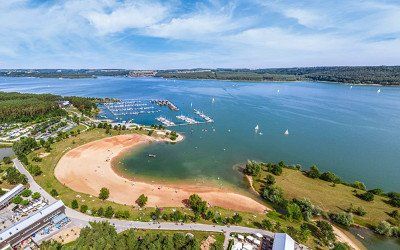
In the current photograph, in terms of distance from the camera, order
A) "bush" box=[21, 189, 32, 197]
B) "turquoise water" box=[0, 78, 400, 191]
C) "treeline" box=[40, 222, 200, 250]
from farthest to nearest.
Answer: "turquoise water" box=[0, 78, 400, 191], "bush" box=[21, 189, 32, 197], "treeline" box=[40, 222, 200, 250]

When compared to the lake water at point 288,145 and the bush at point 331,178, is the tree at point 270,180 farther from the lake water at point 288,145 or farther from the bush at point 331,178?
the bush at point 331,178

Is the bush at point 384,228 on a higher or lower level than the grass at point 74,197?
lower

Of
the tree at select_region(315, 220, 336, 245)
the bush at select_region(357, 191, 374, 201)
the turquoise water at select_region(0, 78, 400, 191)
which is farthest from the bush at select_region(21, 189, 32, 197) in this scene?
the bush at select_region(357, 191, 374, 201)

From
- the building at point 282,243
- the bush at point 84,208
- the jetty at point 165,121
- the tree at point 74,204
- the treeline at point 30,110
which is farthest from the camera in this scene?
the jetty at point 165,121

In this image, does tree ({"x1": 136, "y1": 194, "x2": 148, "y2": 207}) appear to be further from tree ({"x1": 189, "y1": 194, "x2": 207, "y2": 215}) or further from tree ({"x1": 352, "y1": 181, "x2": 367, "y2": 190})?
tree ({"x1": 352, "y1": 181, "x2": 367, "y2": 190})

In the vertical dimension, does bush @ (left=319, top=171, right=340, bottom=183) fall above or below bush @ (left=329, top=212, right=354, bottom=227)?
above

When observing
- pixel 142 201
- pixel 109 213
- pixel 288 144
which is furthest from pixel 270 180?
pixel 109 213

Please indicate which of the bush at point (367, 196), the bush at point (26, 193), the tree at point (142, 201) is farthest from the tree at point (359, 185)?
the bush at point (26, 193)
